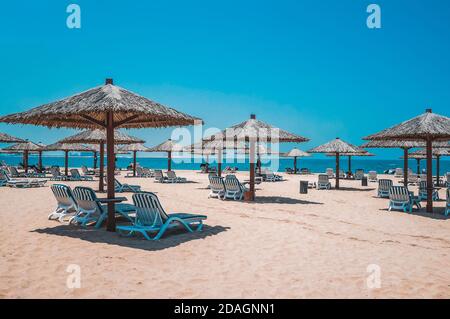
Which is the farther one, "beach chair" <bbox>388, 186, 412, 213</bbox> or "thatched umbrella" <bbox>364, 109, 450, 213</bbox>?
"beach chair" <bbox>388, 186, 412, 213</bbox>

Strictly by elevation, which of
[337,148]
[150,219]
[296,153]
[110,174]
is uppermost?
[296,153]

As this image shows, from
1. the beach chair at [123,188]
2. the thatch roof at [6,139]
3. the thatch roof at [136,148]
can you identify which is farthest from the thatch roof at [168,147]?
Result: the thatch roof at [6,139]

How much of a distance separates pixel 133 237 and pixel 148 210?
0.54m

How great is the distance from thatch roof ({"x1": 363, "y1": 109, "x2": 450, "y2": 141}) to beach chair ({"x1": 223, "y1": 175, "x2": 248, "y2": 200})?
177 inches

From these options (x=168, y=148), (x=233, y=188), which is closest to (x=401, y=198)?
(x=233, y=188)

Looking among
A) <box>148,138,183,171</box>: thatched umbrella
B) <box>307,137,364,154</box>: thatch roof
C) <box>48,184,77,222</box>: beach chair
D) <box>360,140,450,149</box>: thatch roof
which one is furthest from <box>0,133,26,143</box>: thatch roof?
<box>360,140,450,149</box>: thatch roof

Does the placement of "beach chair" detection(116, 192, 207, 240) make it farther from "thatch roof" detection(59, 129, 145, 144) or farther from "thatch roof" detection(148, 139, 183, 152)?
"thatch roof" detection(148, 139, 183, 152)

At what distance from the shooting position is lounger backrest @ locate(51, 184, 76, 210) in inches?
323

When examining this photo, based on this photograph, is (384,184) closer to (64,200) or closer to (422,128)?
(422,128)

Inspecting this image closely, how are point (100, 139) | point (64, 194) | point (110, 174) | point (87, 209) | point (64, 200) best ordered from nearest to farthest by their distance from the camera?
point (110, 174), point (87, 209), point (64, 194), point (64, 200), point (100, 139)

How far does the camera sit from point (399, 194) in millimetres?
11203

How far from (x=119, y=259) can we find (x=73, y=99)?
12.1 ft
